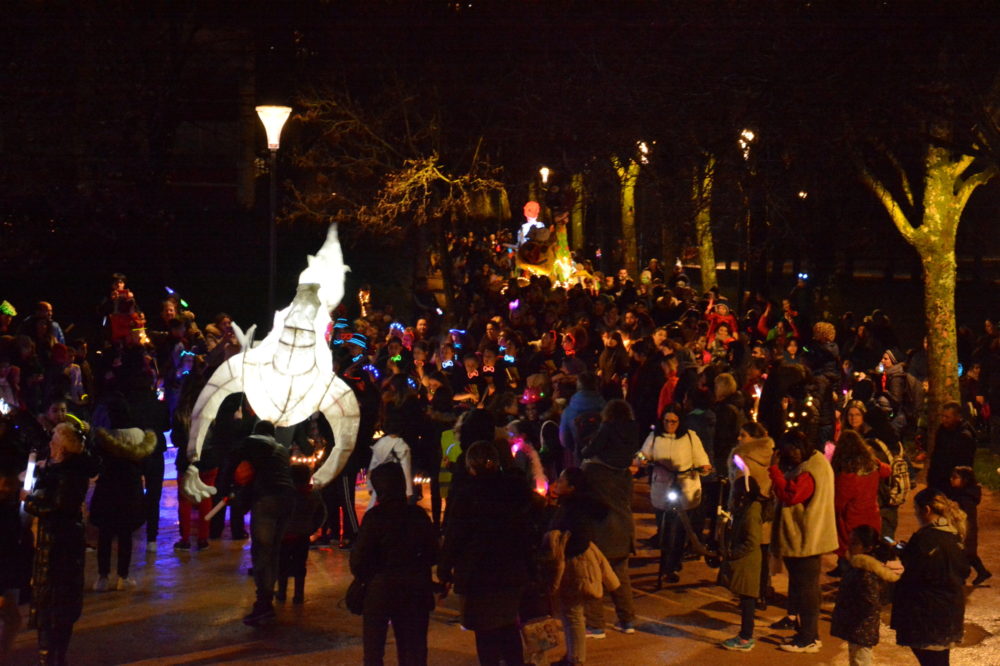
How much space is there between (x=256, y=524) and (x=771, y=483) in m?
3.87

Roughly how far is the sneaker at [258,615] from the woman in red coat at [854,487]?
14.3 ft

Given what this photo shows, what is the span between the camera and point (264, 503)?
9.61 m

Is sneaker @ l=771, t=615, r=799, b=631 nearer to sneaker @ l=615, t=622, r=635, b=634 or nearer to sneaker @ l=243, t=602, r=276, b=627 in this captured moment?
sneaker @ l=615, t=622, r=635, b=634

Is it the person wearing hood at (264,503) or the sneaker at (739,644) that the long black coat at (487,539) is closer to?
the sneaker at (739,644)

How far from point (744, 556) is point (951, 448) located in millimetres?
2824

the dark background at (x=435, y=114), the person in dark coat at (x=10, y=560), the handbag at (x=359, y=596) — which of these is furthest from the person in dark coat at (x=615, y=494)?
the dark background at (x=435, y=114)

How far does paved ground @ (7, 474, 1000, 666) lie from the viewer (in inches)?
348

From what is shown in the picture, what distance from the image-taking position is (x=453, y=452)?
11.8 meters

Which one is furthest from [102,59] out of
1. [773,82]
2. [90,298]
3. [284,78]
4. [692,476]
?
[692,476]

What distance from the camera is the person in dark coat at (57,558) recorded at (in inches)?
322

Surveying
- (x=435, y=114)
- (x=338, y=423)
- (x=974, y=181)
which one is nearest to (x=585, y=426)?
(x=338, y=423)

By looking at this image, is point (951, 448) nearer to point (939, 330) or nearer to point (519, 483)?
point (519, 483)

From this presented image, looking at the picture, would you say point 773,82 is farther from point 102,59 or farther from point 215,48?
point 215,48

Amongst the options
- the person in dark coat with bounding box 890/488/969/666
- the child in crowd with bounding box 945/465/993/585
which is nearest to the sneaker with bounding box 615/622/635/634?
the person in dark coat with bounding box 890/488/969/666
